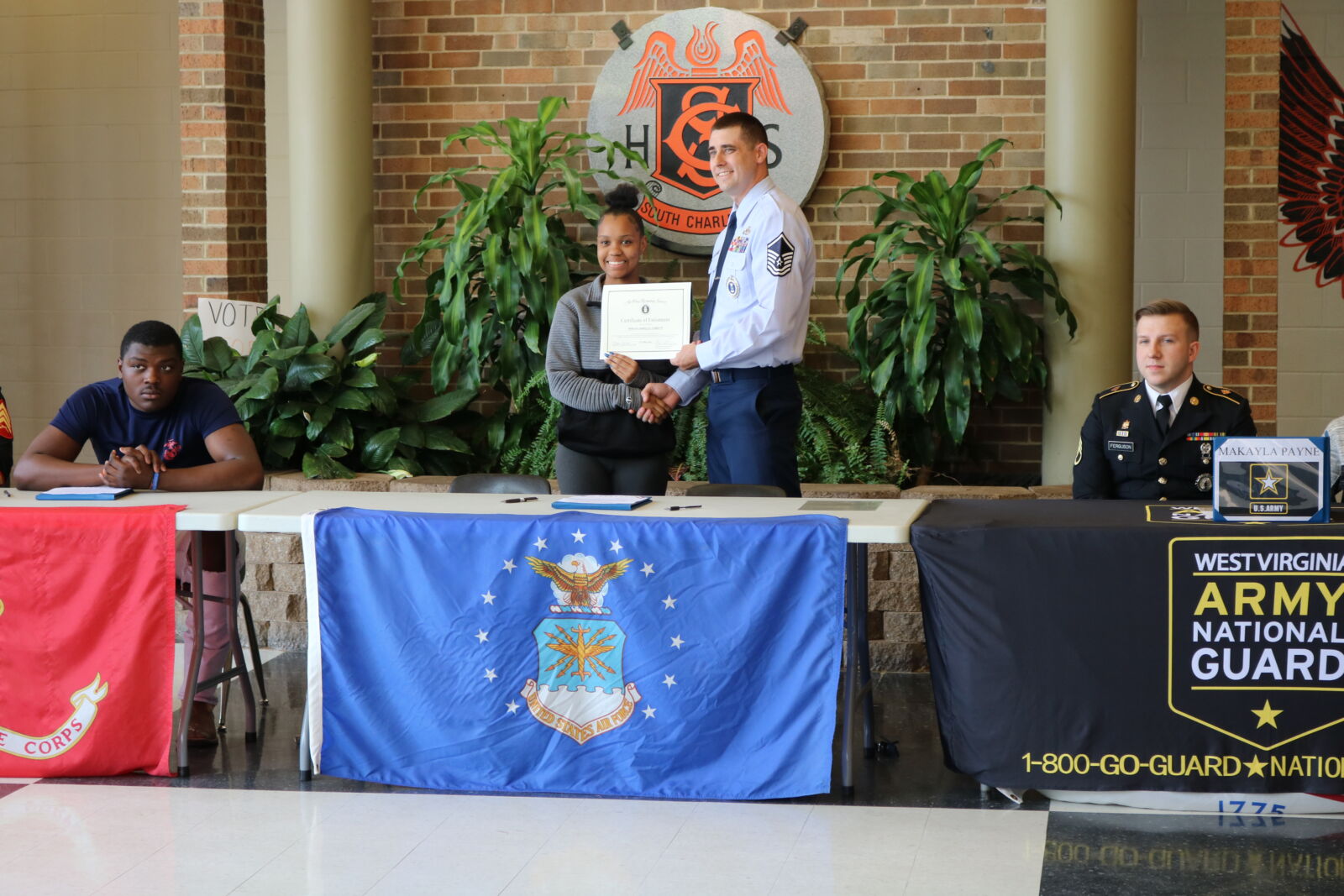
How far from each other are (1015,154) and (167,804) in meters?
4.22

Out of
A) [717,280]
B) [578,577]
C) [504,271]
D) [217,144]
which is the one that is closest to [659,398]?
[717,280]

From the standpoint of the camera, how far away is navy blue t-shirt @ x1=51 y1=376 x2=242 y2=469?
4441mm

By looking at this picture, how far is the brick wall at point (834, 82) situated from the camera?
20.1 feet

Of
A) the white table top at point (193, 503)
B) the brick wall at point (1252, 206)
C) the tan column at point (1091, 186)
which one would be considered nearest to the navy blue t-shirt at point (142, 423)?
the white table top at point (193, 503)

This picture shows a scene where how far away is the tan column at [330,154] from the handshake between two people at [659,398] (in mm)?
2214

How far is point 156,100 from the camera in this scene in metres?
8.31

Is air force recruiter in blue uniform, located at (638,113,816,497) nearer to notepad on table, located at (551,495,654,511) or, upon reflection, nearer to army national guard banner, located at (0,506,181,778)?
notepad on table, located at (551,495,654,511)

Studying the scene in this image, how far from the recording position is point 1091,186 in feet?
18.9

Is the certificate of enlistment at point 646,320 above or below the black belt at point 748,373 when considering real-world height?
above

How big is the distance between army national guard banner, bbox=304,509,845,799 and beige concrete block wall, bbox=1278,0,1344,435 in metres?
4.77

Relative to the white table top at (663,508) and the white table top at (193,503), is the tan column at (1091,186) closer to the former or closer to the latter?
the white table top at (663,508)

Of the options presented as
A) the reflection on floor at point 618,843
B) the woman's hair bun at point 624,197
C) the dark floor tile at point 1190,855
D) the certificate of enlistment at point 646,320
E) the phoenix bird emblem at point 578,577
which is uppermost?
the woman's hair bun at point 624,197

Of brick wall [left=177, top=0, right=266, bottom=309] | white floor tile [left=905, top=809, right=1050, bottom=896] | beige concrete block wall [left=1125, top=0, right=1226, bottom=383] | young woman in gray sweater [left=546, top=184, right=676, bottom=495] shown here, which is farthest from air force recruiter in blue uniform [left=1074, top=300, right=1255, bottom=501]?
brick wall [left=177, top=0, right=266, bottom=309]

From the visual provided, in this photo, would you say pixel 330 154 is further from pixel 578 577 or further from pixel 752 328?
pixel 578 577
